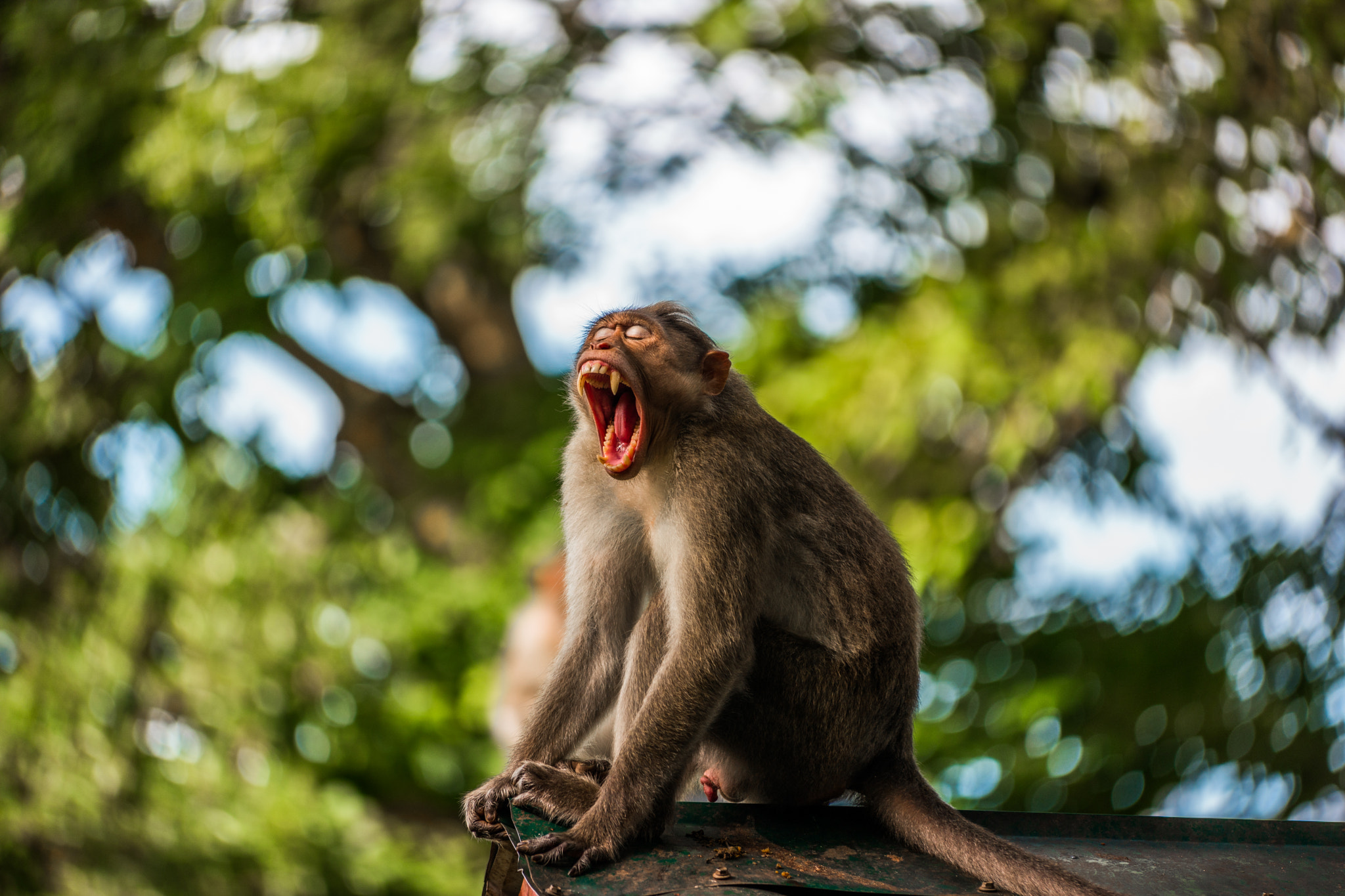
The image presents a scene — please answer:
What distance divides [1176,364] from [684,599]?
6.22 meters

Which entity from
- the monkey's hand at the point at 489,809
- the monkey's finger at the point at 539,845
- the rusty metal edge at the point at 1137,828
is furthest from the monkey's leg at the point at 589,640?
the rusty metal edge at the point at 1137,828

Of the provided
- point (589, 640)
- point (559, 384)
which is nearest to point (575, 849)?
point (589, 640)

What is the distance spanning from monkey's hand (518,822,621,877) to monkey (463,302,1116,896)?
48 millimetres

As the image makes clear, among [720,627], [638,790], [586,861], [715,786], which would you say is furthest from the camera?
[715,786]

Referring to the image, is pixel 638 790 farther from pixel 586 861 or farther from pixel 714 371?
pixel 714 371

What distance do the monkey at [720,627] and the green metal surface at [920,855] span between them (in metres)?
0.07

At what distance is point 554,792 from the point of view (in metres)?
2.76

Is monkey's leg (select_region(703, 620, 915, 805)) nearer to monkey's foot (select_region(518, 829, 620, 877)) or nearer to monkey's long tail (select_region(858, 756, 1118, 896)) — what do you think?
monkey's long tail (select_region(858, 756, 1118, 896))

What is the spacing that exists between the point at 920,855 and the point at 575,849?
2.95 feet

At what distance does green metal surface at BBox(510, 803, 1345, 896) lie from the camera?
97.6 inches

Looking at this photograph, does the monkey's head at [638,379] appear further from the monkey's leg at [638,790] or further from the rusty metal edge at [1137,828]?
the rusty metal edge at [1137,828]

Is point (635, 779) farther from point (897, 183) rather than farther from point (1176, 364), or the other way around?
point (897, 183)

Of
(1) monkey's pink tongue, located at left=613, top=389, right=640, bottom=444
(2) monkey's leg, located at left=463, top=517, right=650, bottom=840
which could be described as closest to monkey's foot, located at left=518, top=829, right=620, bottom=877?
(2) monkey's leg, located at left=463, top=517, right=650, bottom=840

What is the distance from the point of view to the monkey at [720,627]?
8.68ft
